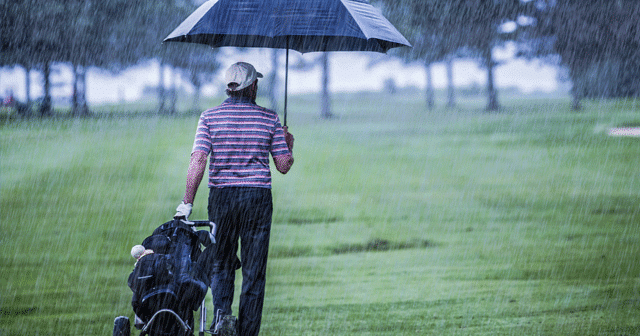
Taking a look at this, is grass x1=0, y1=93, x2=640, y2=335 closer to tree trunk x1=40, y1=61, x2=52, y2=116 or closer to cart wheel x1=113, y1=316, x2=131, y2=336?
cart wheel x1=113, y1=316, x2=131, y2=336

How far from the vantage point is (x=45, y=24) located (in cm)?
3194

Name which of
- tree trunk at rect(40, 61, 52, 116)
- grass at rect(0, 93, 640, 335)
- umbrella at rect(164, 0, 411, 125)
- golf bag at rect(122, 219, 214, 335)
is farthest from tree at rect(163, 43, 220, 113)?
golf bag at rect(122, 219, 214, 335)

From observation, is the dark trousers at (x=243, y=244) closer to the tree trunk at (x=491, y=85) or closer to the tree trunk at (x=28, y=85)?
the tree trunk at (x=491, y=85)

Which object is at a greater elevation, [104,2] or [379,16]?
[104,2]

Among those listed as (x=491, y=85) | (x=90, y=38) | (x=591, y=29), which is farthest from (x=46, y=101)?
(x=591, y=29)

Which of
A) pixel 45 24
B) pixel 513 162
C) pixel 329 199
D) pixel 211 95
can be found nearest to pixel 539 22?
pixel 513 162

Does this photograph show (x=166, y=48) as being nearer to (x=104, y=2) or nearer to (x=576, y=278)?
(x=104, y=2)

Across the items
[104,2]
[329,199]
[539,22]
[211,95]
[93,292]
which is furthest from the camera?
[211,95]

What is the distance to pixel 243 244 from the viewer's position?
472cm

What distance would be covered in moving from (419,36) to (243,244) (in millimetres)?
34788

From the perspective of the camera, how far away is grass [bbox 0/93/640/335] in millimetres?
6137

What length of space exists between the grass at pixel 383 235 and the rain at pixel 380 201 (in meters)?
0.04

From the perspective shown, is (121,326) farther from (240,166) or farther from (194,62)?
(194,62)

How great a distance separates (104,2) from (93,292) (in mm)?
32530
